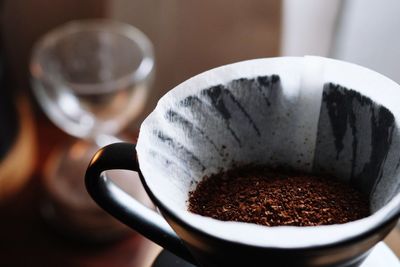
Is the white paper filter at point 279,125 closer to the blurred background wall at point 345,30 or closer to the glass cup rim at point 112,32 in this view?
the blurred background wall at point 345,30

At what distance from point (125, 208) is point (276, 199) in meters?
0.09

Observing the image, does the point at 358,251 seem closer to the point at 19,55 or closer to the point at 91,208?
the point at 91,208

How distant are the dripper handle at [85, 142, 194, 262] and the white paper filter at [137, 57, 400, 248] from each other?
0.03m

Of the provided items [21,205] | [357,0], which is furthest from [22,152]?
[357,0]

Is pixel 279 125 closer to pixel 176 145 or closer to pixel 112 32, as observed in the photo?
pixel 176 145

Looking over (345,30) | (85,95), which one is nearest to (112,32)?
(85,95)

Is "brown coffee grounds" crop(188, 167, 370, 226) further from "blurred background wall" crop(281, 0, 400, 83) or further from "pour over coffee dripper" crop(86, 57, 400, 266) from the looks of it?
"blurred background wall" crop(281, 0, 400, 83)

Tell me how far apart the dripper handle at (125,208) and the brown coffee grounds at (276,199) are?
3cm

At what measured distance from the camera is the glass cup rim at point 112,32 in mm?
954

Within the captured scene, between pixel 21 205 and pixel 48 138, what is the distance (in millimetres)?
131

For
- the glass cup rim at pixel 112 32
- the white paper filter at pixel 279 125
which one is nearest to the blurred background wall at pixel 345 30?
the glass cup rim at pixel 112 32

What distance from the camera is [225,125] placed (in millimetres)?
386

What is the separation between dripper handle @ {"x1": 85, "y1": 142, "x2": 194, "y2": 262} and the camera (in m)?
0.36

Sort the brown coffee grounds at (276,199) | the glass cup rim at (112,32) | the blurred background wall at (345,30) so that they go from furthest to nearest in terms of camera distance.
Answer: the glass cup rim at (112,32) → the blurred background wall at (345,30) → the brown coffee grounds at (276,199)
